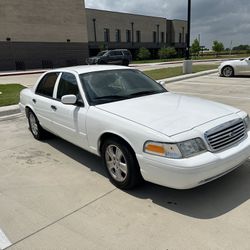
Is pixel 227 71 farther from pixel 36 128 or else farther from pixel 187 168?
pixel 187 168

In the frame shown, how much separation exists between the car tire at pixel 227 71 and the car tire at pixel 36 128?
42.4 ft

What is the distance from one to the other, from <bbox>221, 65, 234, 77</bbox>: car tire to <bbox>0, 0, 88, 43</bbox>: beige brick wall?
74.9ft

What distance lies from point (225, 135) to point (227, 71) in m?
14.0

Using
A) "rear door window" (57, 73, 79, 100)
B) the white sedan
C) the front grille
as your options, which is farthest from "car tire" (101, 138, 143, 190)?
"rear door window" (57, 73, 79, 100)

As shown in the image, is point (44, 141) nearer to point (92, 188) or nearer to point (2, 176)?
point (2, 176)

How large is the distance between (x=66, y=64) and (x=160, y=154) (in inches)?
1365

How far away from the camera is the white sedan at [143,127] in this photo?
312 centimetres

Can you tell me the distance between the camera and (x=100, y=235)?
2.91 m

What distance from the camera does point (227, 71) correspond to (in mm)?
16266

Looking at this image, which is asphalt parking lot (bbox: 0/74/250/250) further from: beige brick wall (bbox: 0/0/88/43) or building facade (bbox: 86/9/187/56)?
building facade (bbox: 86/9/187/56)

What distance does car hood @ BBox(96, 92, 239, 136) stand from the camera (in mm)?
3314

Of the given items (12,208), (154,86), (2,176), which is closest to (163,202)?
(12,208)

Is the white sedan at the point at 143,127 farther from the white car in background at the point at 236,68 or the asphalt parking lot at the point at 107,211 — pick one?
the white car in background at the point at 236,68

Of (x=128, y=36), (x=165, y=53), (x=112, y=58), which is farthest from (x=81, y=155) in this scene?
(x=128, y=36)
